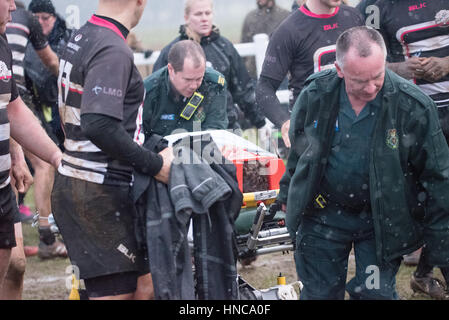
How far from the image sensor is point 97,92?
3.38 meters

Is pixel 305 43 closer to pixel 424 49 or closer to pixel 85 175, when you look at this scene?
pixel 424 49

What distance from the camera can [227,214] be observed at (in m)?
3.75

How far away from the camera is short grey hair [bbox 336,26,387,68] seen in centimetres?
366

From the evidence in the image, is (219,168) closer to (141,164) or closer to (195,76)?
(141,164)

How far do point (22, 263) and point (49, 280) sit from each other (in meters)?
1.99

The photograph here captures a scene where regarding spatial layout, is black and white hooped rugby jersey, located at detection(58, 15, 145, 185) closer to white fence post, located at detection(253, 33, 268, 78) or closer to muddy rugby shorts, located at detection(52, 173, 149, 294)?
muddy rugby shorts, located at detection(52, 173, 149, 294)

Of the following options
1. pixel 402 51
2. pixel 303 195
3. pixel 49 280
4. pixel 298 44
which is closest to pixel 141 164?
pixel 303 195

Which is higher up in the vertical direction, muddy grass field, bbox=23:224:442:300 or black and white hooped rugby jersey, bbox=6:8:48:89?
black and white hooped rugby jersey, bbox=6:8:48:89

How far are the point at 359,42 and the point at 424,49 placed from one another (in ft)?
7.02

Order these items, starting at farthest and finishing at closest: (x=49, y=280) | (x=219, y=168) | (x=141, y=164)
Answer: (x=49, y=280) < (x=219, y=168) < (x=141, y=164)

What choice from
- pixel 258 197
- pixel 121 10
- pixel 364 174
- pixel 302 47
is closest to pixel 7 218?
pixel 121 10

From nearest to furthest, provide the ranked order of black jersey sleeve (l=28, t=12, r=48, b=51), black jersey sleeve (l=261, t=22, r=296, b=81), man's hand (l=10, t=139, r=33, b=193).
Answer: man's hand (l=10, t=139, r=33, b=193) → black jersey sleeve (l=261, t=22, r=296, b=81) → black jersey sleeve (l=28, t=12, r=48, b=51)

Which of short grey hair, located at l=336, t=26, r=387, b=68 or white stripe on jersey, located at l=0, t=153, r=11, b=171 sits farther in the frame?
white stripe on jersey, located at l=0, t=153, r=11, b=171

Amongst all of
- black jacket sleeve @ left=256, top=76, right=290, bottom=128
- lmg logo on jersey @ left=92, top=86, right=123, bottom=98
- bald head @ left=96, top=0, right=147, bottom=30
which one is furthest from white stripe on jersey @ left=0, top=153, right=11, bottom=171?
black jacket sleeve @ left=256, top=76, right=290, bottom=128
